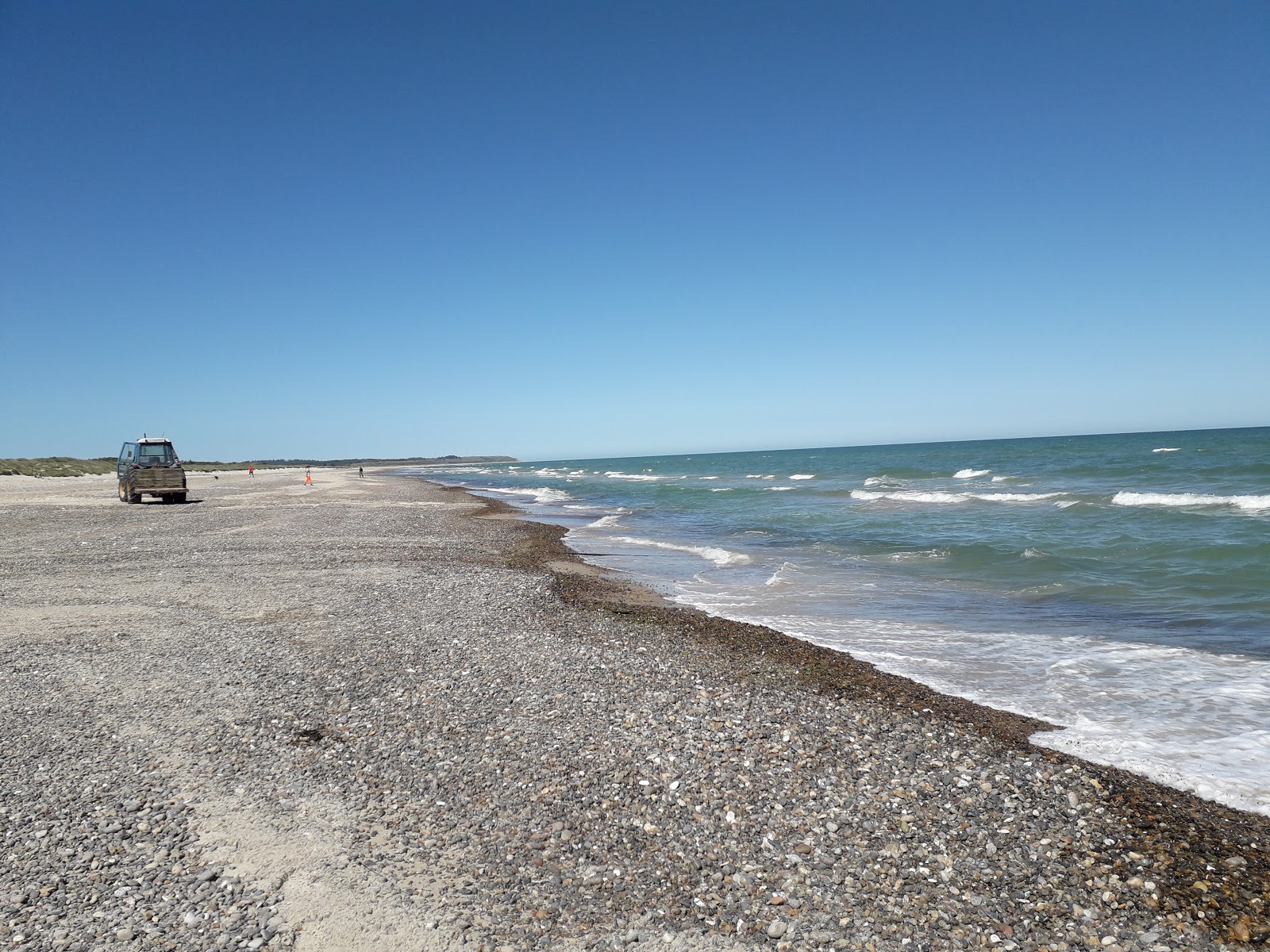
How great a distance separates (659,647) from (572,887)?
17.2 ft

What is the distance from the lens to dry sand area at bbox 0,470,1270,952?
390cm

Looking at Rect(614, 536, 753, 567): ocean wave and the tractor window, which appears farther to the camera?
the tractor window

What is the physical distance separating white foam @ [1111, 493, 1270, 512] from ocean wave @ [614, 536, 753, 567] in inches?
750

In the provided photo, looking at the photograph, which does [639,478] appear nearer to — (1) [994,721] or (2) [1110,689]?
(2) [1110,689]

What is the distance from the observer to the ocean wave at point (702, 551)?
18536 mm

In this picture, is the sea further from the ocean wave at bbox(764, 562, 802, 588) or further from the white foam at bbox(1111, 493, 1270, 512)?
the white foam at bbox(1111, 493, 1270, 512)

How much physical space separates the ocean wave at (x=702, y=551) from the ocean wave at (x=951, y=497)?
17.4 metres

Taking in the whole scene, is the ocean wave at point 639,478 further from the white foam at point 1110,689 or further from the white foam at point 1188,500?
the white foam at point 1110,689

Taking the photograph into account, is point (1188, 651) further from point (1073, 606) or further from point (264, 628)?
point (264, 628)

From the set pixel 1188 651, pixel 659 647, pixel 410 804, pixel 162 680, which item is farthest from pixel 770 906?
pixel 1188 651

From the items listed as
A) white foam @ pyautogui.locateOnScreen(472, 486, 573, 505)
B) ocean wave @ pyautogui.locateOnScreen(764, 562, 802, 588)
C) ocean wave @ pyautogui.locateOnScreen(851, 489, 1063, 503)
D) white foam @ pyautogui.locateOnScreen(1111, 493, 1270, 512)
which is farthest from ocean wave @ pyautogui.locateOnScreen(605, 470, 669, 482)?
ocean wave @ pyautogui.locateOnScreen(764, 562, 802, 588)

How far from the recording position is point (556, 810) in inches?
198

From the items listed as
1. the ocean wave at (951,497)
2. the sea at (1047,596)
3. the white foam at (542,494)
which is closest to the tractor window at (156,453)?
the sea at (1047,596)

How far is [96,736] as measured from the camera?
6.21 meters
